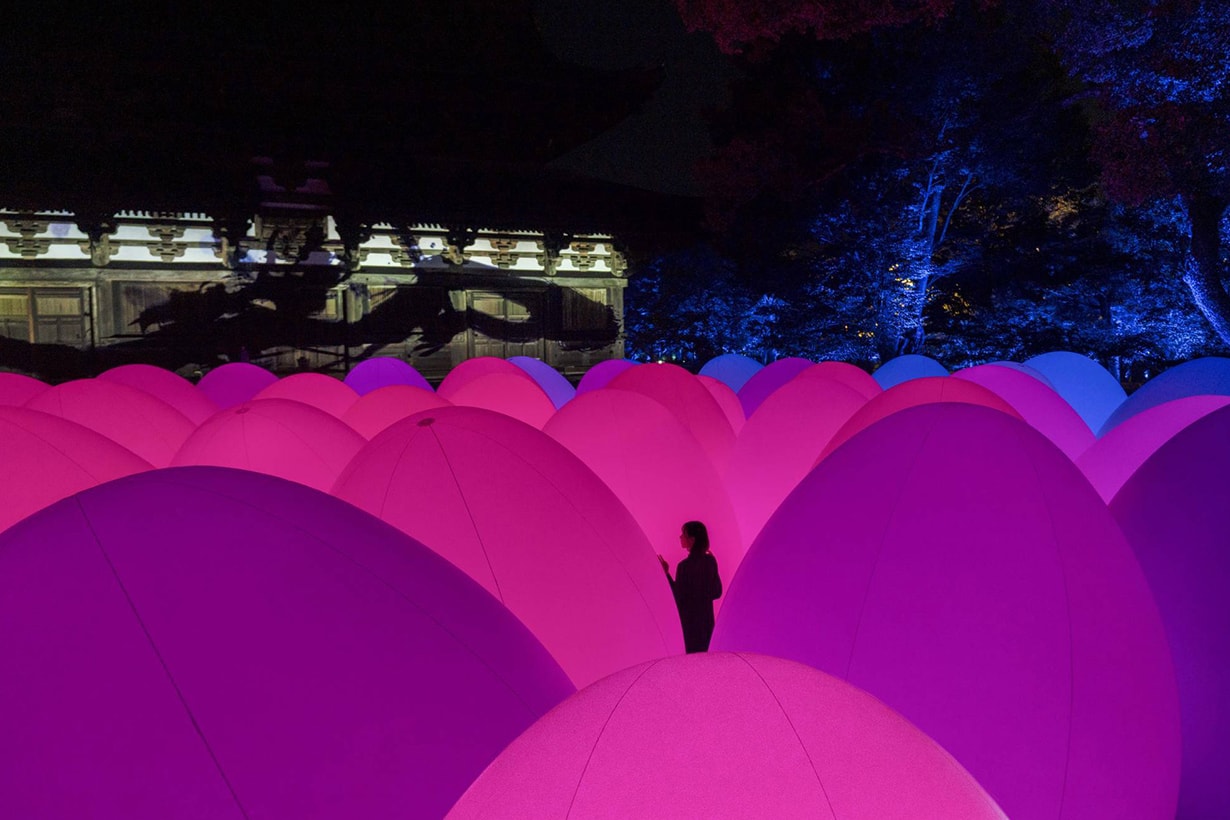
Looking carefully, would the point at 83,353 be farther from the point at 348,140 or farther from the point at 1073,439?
the point at 1073,439

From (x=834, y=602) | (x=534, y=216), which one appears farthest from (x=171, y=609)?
(x=534, y=216)

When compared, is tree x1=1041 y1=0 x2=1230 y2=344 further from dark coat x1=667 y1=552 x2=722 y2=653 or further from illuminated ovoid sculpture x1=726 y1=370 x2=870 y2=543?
dark coat x1=667 y1=552 x2=722 y2=653

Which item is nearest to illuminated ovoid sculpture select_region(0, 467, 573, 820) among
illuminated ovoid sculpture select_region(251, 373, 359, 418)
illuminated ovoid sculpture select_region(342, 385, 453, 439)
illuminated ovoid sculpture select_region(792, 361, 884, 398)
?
illuminated ovoid sculpture select_region(342, 385, 453, 439)

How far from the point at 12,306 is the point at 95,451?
462 inches

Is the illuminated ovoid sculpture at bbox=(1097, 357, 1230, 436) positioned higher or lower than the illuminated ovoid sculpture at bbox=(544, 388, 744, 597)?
higher

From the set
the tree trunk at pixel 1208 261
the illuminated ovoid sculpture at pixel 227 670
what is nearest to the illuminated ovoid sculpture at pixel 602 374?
the illuminated ovoid sculpture at pixel 227 670

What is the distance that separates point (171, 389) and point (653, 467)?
5.59 metres

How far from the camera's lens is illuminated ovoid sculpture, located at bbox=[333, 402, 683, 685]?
10.0 feet

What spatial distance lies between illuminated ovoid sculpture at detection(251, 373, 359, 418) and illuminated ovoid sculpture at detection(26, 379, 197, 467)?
0.90 m

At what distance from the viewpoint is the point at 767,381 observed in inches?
368

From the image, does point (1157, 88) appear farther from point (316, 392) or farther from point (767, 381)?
point (316, 392)

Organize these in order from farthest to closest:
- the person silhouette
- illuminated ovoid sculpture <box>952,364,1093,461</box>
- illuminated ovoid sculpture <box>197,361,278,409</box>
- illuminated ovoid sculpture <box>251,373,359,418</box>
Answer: illuminated ovoid sculpture <box>197,361,278,409</box>
illuminated ovoid sculpture <box>251,373,359,418</box>
illuminated ovoid sculpture <box>952,364,1093,461</box>
the person silhouette

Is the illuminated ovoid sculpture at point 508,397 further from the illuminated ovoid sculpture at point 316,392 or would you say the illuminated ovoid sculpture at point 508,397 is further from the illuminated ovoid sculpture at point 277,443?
the illuminated ovoid sculpture at point 277,443

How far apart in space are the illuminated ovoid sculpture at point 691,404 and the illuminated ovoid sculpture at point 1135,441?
2450 mm
